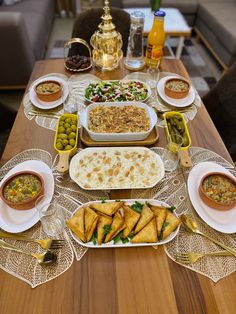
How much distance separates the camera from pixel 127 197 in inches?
37.7

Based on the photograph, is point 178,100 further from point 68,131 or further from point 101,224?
point 101,224

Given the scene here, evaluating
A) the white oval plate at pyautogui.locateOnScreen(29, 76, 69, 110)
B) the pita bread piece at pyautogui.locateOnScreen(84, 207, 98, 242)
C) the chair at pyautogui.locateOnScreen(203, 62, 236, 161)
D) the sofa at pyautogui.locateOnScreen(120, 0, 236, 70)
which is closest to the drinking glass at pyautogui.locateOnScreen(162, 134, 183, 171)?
the pita bread piece at pyautogui.locateOnScreen(84, 207, 98, 242)

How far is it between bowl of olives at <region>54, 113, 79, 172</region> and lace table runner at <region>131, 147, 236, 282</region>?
304 mm

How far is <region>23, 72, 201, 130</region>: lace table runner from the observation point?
4.17 feet

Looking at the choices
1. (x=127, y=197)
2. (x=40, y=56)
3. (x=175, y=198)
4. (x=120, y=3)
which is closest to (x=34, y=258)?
(x=127, y=197)

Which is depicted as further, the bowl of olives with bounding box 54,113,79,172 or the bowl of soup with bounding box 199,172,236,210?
the bowl of olives with bounding box 54,113,79,172

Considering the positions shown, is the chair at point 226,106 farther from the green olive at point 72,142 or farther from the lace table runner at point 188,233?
the green olive at point 72,142

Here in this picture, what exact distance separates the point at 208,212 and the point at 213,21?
308 centimetres

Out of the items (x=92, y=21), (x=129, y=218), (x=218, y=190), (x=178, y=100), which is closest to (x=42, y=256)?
(x=129, y=218)

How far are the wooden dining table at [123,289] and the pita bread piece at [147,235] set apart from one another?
0.04 m

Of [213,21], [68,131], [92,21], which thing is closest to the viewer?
[68,131]

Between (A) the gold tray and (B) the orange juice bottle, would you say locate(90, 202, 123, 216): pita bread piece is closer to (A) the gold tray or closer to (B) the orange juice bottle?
(A) the gold tray

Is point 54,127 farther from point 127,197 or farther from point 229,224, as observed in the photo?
point 229,224

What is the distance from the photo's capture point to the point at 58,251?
81cm
